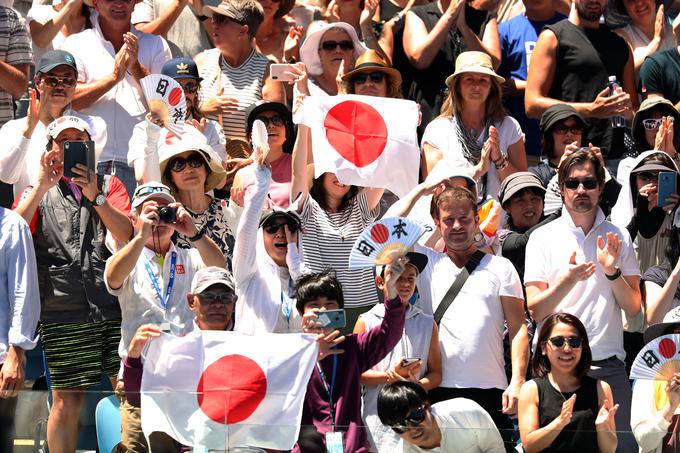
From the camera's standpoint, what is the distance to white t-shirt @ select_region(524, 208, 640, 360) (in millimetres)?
9750

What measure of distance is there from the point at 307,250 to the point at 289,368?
5.47ft

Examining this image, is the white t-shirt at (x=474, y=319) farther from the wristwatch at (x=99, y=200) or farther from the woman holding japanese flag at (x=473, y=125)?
the wristwatch at (x=99, y=200)

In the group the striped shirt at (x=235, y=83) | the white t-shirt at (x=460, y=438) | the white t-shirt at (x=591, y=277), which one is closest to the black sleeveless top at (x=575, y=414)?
the white t-shirt at (x=460, y=438)

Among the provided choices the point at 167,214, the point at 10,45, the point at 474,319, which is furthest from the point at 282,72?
the point at 474,319

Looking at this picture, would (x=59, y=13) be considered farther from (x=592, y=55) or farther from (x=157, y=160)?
(x=592, y=55)

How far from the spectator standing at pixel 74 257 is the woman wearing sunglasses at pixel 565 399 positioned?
2660 millimetres

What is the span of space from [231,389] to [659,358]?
2428mm

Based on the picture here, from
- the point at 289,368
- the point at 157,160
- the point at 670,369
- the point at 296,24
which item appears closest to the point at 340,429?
the point at 289,368

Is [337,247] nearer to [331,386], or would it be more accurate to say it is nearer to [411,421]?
[331,386]

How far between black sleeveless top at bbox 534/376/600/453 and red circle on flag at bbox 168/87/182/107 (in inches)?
132

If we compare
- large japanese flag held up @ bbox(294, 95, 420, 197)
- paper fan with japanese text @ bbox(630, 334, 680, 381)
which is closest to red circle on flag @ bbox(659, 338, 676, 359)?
paper fan with japanese text @ bbox(630, 334, 680, 381)

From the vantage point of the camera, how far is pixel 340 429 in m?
8.66

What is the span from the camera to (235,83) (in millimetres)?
12078

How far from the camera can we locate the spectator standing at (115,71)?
11.3 meters
